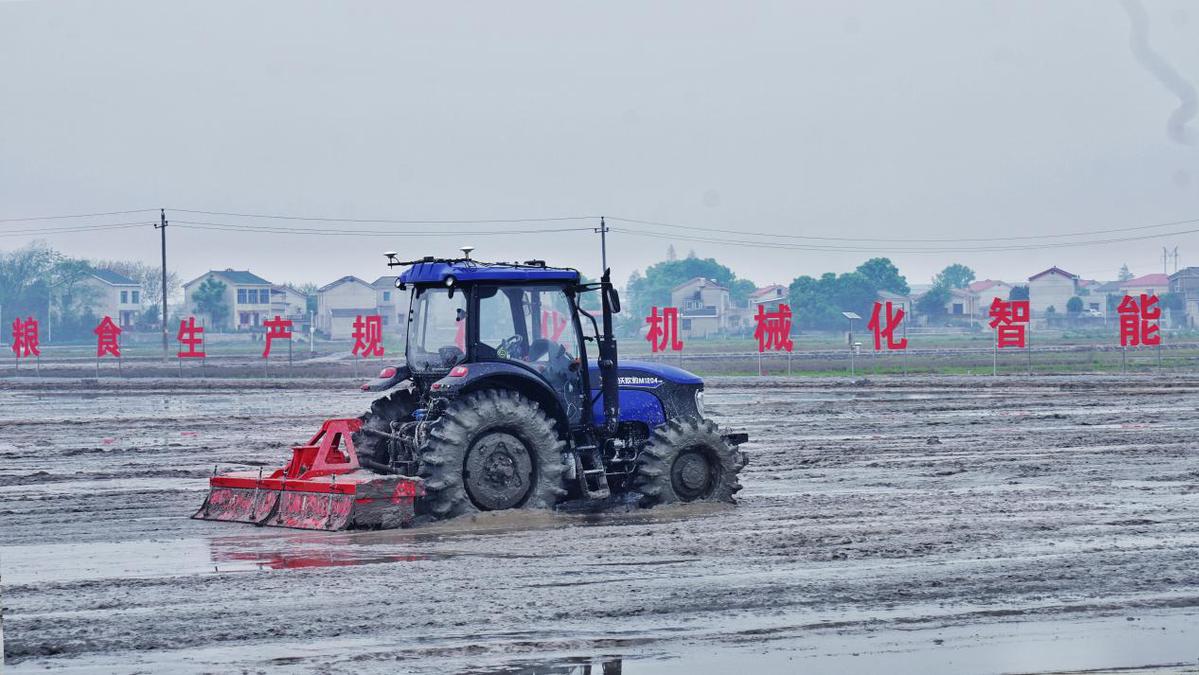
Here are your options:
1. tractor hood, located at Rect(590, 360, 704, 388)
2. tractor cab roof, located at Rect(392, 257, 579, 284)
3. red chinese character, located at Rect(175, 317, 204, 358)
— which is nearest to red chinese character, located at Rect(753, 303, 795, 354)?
red chinese character, located at Rect(175, 317, 204, 358)

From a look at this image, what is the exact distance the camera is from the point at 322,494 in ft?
40.4

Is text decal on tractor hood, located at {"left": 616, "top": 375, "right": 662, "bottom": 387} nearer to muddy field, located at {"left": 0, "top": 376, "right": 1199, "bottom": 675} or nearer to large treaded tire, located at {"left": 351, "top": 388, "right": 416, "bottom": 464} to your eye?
muddy field, located at {"left": 0, "top": 376, "right": 1199, "bottom": 675}

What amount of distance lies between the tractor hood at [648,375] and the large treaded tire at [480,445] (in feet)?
3.85

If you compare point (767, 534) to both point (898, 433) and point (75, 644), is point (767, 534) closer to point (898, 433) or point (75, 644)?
point (75, 644)

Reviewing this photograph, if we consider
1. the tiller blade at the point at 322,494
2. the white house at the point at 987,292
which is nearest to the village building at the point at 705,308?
the white house at the point at 987,292

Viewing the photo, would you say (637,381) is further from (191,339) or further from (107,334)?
(107,334)

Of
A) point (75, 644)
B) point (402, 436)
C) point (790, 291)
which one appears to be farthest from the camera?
point (790, 291)

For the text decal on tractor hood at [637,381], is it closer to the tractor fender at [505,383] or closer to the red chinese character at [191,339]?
the tractor fender at [505,383]

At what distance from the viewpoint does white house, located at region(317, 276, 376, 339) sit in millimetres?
104625

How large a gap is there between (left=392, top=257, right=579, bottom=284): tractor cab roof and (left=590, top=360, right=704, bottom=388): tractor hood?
4.00 ft

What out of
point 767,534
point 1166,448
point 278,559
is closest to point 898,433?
point 1166,448

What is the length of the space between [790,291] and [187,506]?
101675 millimetres

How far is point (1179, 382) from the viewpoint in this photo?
3831 centimetres

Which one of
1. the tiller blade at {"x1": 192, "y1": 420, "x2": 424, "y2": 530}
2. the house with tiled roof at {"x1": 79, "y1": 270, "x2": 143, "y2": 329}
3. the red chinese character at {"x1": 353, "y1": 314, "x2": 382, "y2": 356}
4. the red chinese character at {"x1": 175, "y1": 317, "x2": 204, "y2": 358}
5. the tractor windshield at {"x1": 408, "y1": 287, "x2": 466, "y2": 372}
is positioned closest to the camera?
the tiller blade at {"x1": 192, "y1": 420, "x2": 424, "y2": 530}
